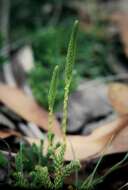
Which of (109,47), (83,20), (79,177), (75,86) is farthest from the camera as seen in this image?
(83,20)

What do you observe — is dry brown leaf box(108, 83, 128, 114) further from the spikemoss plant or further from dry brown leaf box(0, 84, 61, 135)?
the spikemoss plant

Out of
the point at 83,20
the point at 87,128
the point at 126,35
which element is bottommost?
the point at 87,128

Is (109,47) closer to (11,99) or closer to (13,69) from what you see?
(13,69)

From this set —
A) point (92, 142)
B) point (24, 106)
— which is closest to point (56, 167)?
point (92, 142)

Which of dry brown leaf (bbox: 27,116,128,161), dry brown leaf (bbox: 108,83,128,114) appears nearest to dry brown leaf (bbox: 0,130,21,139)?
dry brown leaf (bbox: 27,116,128,161)

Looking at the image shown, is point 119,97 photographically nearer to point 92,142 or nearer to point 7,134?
point 92,142

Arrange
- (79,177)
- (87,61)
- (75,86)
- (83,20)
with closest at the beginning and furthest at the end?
1. (79,177)
2. (75,86)
3. (87,61)
4. (83,20)

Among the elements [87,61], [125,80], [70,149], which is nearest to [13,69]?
[87,61]
